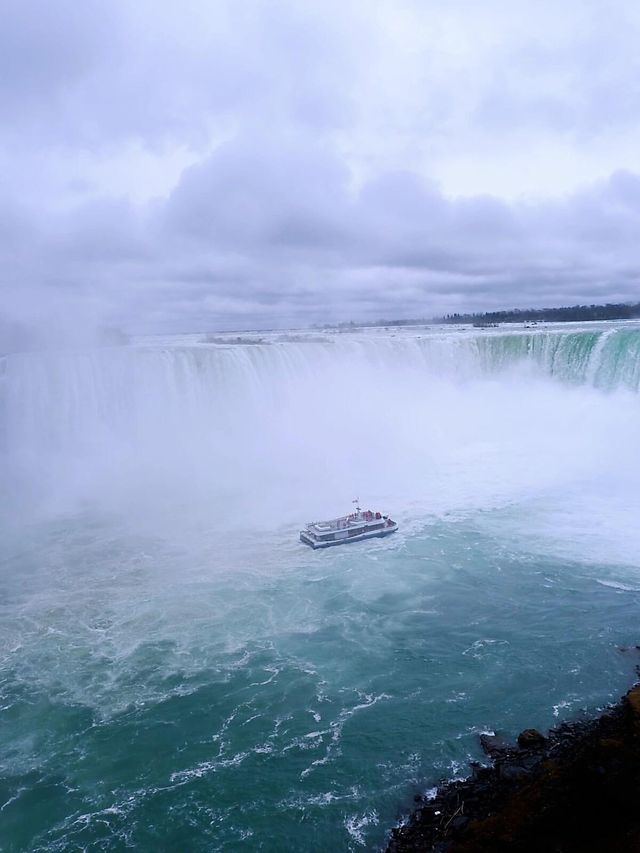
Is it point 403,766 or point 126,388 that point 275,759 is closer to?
point 403,766

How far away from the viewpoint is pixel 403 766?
1066cm

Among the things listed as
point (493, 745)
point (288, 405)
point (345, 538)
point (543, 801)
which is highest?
point (288, 405)

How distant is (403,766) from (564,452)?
24624 millimetres

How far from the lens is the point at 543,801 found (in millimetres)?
9484

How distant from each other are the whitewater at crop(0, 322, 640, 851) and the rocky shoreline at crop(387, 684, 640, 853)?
0.51 m

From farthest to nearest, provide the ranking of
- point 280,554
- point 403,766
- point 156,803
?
point 280,554
point 403,766
point 156,803

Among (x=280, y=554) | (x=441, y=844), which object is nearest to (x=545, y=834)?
(x=441, y=844)

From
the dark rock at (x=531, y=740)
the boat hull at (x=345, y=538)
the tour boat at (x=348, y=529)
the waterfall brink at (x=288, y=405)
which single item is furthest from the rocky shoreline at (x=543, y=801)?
the waterfall brink at (x=288, y=405)

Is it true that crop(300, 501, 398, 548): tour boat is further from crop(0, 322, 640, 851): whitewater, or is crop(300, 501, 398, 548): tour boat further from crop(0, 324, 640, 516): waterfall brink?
crop(0, 324, 640, 516): waterfall brink

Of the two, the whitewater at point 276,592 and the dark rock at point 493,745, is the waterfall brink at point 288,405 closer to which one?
the whitewater at point 276,592

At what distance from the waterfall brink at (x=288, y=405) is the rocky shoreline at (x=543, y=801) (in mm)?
17070

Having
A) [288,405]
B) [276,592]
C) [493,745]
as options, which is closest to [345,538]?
[276,592]

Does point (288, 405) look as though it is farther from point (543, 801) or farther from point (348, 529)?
point (543, 801)

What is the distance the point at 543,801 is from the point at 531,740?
1.53m
